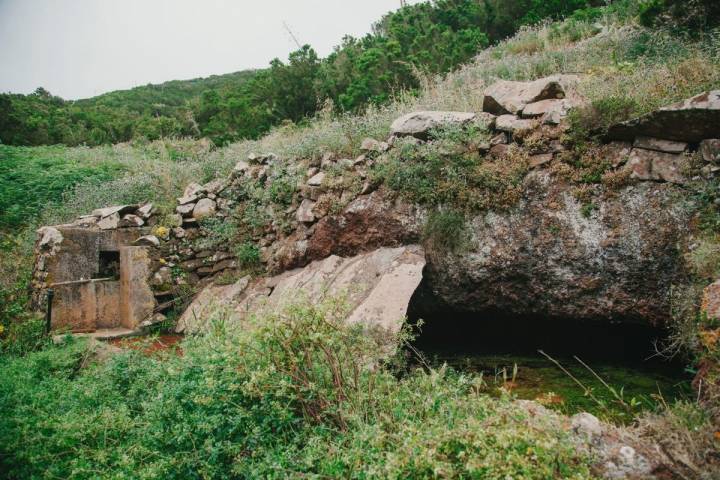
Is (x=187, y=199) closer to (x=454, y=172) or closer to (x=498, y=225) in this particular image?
(x=454, y=172)

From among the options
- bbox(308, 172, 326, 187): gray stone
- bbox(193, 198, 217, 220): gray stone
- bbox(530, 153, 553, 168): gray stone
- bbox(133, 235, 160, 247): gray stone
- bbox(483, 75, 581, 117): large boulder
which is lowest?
bbox(133, 235, 160, 247): gray stone

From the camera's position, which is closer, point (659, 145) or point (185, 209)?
point (659, 145)

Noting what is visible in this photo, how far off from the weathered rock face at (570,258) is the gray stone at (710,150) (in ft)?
1.14

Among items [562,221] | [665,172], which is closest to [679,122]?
[665,172]

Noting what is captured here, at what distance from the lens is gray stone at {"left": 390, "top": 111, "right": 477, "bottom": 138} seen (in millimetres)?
5105

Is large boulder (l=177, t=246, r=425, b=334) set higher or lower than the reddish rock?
lower

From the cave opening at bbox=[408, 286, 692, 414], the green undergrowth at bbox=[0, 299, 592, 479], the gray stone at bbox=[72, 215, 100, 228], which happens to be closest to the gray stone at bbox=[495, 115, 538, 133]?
the cave opening at bbox=[408, 286, 692, 414]

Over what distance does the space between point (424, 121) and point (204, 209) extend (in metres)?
3.82

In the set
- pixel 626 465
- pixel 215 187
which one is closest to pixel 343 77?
pixel 215 187

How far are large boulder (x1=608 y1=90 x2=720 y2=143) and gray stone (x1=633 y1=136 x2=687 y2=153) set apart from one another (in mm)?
37

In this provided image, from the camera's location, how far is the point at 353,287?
350cm

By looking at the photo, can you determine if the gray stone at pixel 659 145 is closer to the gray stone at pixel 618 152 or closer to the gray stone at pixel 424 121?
the gray stone at pixel 618 152

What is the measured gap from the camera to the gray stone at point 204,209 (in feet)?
22.4

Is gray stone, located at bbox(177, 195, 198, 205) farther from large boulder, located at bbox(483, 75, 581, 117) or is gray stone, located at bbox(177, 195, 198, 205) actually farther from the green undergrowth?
large boulder, located at bbox(483, 75, 581, 117)
